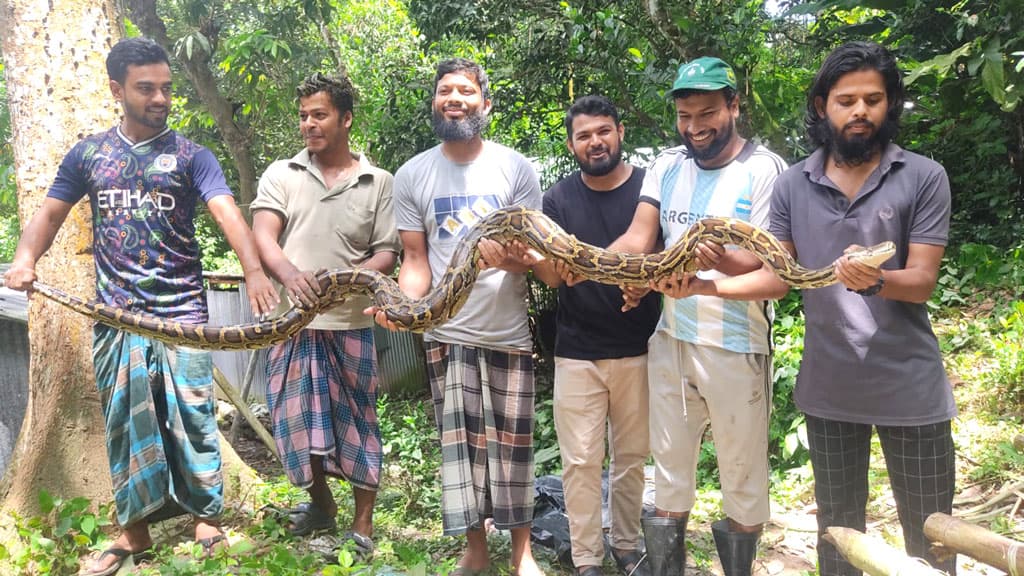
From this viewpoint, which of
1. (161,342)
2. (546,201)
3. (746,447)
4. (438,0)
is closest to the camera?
(746,447)

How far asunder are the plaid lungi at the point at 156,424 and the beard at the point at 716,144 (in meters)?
3.21

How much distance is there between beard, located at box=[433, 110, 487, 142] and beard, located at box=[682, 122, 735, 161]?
129cm

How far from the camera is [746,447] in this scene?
3.88m

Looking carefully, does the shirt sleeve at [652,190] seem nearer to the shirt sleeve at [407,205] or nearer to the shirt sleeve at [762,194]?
the shirt sleeve at [762,194]

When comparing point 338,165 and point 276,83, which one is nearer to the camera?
point 338,165

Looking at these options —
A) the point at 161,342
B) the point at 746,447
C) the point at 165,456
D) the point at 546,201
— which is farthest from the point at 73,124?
the point at 746,447

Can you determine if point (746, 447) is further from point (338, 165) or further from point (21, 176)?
point (21, 176)

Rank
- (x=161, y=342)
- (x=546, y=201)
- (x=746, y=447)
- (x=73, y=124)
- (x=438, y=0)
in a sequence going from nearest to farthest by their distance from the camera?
(x=746, y=447) < (x=161, y=342) < (x=546, y=201) < (x=73, y=124) < (x=438, y=0)

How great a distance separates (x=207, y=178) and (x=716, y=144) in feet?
9.95

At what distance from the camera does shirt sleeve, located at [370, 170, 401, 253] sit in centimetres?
491

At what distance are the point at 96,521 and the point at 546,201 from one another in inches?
148

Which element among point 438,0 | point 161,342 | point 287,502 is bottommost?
point 287,502

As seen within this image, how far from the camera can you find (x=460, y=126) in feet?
14.5

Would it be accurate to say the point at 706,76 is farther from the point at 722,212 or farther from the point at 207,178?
the point at 207,178
